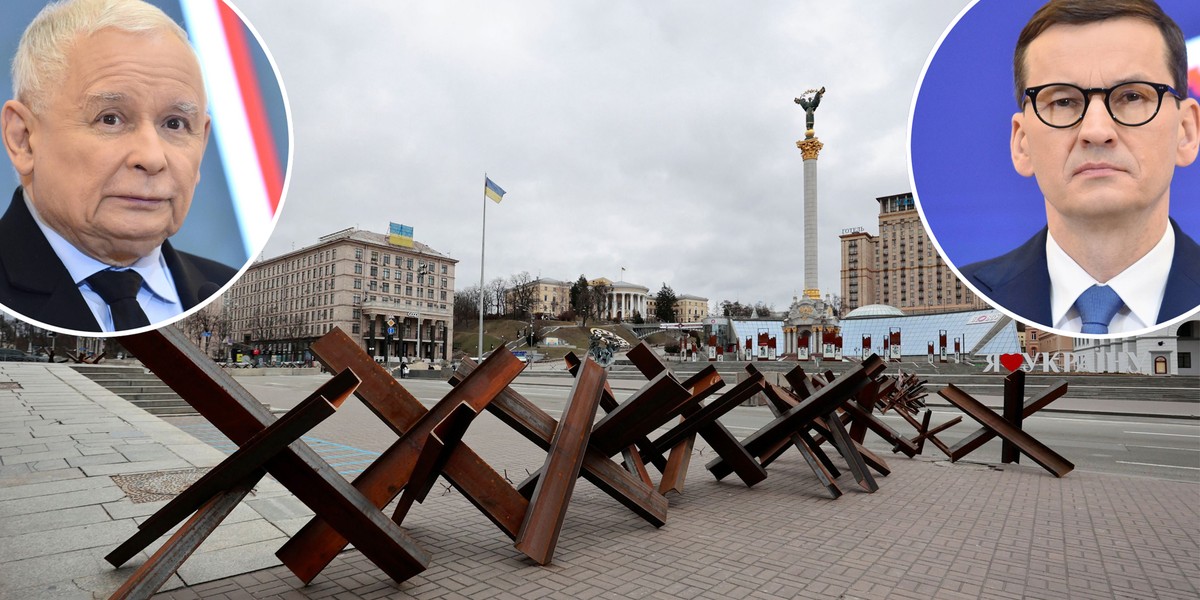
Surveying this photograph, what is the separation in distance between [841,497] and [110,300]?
688 centimetres

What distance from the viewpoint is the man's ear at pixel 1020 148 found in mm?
2064

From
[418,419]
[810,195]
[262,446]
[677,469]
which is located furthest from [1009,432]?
[810,195]

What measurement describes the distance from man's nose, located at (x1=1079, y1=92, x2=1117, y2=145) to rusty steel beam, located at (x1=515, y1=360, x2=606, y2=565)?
363 cm

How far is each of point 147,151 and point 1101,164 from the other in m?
2.82

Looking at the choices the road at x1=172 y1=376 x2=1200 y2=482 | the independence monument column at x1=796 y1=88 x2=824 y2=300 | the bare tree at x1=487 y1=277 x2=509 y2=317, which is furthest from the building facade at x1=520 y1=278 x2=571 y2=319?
the road at x1=172 y1=376 x2=1200 y2=482

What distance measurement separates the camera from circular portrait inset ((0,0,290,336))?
1.80 metres

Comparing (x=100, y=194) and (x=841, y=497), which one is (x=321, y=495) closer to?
(x=100, y=194)

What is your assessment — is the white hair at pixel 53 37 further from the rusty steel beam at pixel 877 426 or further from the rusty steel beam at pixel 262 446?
the rusty steel beam at pixel 877 426

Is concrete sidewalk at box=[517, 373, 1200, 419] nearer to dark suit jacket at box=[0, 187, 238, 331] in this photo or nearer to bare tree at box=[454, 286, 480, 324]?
dark suit jacket at box=[0, 187, 238, 331]

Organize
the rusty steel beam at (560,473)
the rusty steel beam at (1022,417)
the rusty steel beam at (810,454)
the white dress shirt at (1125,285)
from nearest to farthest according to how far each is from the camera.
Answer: the white dress shirt at (1125,285)
the rusty steel beam at (560,473)
the rusty steel beam at (810,454)
the rusty steel beam at (1022,417)

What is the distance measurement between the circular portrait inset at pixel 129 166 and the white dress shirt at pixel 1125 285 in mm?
2598

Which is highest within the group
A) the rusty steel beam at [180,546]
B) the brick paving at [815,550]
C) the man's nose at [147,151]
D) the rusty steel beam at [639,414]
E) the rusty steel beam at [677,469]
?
the man's nose at [147,151]

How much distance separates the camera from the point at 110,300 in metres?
1.93

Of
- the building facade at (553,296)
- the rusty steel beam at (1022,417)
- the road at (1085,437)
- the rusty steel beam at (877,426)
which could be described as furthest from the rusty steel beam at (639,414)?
the building facade at (553,296)
